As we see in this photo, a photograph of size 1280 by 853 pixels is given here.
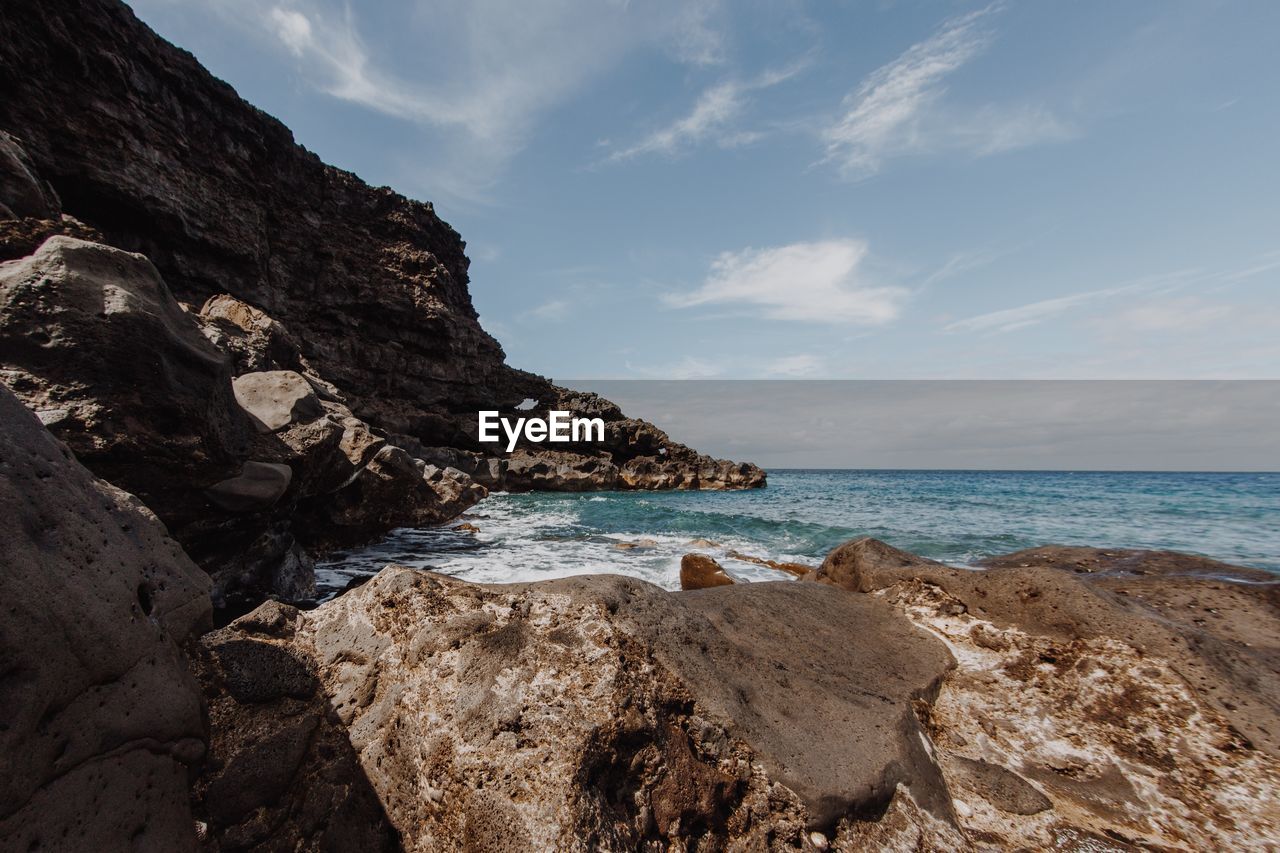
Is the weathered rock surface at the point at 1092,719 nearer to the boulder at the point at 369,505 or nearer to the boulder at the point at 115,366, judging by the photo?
the boulder at the point at 115,366

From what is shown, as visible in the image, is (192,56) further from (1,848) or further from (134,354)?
(1,848)

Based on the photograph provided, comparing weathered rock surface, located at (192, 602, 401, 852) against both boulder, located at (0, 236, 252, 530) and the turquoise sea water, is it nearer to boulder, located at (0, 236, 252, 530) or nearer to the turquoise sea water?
boulder, located at (0, 236, 252, 530)

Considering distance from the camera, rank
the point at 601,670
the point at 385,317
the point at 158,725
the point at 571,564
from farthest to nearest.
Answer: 1. the point at 385,317
2. the point at 571,564
3. the point at 601,670
4. the point at 158,725

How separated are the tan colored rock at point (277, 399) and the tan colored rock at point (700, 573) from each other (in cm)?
561

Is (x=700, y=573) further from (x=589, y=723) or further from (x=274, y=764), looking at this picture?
(x=274, y=764)

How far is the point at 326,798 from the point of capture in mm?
2318

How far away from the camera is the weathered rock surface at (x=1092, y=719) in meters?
2.61

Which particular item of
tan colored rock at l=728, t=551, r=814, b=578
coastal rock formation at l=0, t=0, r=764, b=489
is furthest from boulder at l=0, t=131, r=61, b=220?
Answer: tan colored rock at l=728, t=551, r=814, b=578

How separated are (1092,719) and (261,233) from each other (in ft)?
127

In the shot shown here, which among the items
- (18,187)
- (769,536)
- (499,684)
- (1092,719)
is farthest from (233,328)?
(769,536)

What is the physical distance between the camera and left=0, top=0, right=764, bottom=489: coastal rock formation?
19.0 metres

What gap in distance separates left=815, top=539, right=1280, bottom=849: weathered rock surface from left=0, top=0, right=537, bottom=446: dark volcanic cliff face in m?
26.5

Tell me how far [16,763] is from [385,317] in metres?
42.4

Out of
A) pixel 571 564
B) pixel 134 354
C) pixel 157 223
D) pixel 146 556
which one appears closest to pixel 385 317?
pixel 157 223
